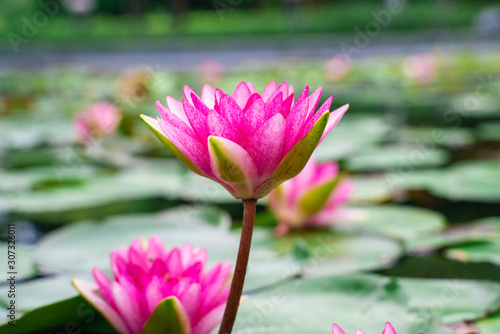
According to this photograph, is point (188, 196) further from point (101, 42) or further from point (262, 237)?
point (101, 42)

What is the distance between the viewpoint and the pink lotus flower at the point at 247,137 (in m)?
0.43

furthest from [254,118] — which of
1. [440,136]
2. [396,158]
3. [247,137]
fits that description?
[440,136]

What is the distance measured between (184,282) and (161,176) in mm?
1115

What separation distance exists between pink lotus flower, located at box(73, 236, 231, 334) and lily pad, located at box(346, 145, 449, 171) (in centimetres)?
116

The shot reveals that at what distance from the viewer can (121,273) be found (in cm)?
54

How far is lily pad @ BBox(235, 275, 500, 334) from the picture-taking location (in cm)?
64

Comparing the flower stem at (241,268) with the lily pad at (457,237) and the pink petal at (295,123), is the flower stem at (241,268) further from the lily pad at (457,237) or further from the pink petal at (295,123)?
the lily pad at (457,237)

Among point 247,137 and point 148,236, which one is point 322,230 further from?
point 247,137

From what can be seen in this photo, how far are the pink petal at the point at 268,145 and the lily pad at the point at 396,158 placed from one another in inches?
47.7

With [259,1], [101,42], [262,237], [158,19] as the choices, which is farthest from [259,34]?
[262,237]

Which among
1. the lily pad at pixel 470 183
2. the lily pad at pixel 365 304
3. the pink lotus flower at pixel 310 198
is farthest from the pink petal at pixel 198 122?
the lily pad at pixel 470 183

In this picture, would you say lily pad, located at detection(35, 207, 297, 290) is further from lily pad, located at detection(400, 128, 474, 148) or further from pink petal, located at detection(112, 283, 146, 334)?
lily pad, located at detection(400, 128, 474, 148)

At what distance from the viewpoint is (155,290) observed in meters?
0.50

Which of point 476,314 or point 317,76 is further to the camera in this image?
point 317,76
